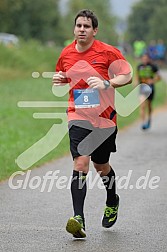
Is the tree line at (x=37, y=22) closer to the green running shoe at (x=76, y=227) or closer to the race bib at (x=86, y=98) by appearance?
the race bib at (x=86, y=98)

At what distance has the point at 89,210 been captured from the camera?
8.84m

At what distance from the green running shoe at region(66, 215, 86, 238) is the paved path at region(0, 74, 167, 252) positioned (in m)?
0.08

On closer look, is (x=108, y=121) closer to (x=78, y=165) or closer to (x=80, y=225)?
(x=78, y=165)

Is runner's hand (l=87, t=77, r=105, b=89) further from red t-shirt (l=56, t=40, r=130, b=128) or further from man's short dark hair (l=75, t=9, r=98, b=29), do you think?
Answer: man's short dark hair (l=75, t=9, r=98, b=29)

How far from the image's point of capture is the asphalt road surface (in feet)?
23.3

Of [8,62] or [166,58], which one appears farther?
[166,58]

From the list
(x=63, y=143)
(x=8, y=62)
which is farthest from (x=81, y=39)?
(x=8, y=62)

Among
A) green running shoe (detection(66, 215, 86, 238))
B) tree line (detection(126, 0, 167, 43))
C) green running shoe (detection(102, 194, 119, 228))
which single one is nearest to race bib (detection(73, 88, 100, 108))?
green running shoe (detection(66, 215, 86, 238))

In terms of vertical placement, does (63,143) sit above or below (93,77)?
below

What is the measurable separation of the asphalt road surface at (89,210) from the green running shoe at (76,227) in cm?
8

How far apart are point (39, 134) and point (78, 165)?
32.9 ft

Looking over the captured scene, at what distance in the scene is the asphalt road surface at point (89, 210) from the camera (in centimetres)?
710

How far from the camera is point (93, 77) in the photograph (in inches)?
281

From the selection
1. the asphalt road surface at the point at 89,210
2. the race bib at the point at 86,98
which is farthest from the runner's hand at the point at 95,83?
the asphalt road surface at the point at 89,210
